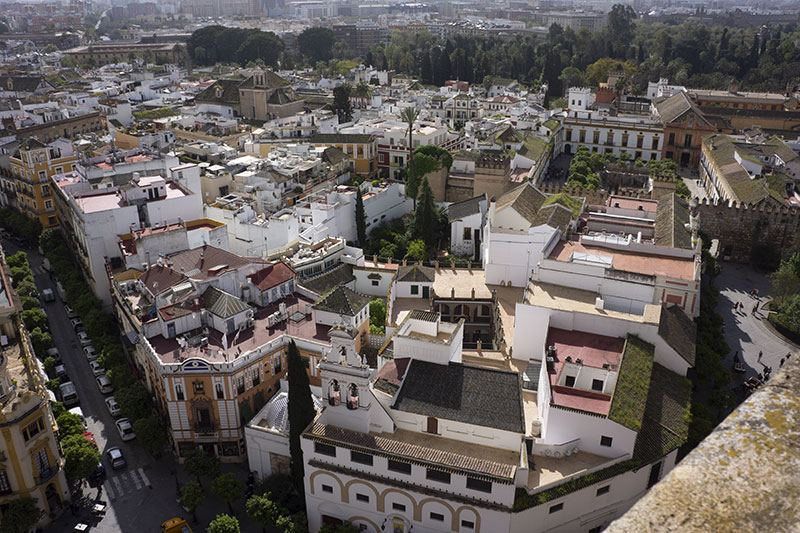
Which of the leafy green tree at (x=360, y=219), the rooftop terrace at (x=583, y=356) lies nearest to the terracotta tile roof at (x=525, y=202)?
the leafy green tree at (x=360, y=219)

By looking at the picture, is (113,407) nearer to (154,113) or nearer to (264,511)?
(264,511)

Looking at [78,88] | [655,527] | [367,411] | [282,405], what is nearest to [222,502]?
[282,405]

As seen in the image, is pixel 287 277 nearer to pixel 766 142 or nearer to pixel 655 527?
pixel 655 527

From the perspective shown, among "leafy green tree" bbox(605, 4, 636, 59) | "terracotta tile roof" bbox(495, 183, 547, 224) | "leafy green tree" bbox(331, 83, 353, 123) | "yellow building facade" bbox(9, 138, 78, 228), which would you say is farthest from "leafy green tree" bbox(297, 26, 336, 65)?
"terracotta tile roof" bbox(495, 183, 547, 224)

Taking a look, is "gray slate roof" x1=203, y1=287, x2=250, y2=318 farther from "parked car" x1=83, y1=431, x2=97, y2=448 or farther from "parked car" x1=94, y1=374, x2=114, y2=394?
"parked car" x1=83, y1=431, x2=97, y2=448

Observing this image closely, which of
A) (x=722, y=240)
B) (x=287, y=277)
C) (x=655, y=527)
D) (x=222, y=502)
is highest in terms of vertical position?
(x=655, y=527)

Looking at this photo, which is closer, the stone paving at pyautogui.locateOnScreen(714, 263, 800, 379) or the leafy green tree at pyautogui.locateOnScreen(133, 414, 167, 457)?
the leafy green tree at pyautogui.locateOnScreen(133, 414, 167, 457)

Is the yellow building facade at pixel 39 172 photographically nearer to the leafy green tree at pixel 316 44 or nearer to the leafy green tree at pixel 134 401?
the leafy green tree at pixel 134 401
